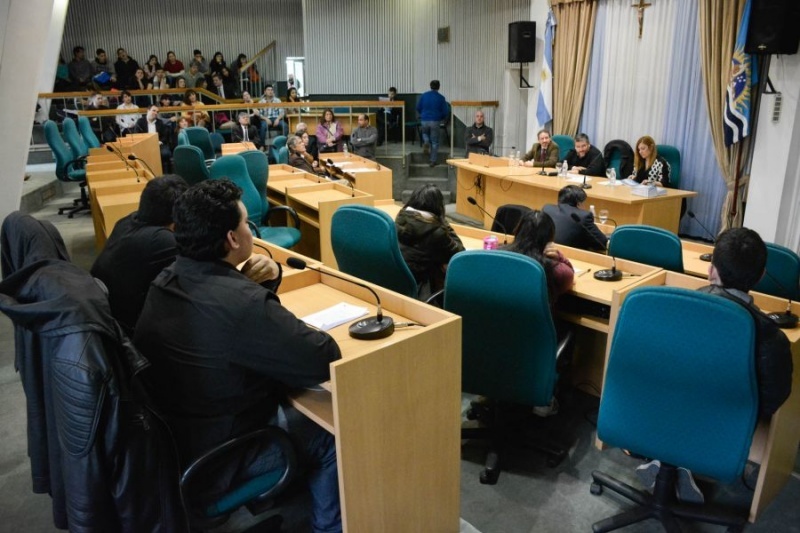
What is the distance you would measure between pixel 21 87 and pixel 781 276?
4137 mm

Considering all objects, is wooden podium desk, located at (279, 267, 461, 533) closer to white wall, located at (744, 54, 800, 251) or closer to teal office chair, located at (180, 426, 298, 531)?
teal office chair, located at (180, 426, 298, 531)

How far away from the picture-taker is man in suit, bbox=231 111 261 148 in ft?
27.9

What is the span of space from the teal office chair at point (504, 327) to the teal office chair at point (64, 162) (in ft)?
20.6

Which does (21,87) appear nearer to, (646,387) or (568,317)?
(568,317)

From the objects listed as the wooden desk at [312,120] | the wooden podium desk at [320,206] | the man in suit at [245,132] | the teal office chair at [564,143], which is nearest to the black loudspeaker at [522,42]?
the teal office chair at [564,143]

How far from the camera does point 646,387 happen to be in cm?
189

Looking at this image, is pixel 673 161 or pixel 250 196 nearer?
pixel 250 196

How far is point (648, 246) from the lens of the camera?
9.64ft

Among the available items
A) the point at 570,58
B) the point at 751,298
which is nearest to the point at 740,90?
the point at 570,58

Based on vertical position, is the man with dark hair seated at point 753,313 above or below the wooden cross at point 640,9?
below

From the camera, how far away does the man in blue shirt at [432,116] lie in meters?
9.17

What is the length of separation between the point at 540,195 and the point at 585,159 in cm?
85

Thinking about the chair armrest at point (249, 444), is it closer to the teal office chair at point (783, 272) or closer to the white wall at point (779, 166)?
the teal office chair at point (783, 272)

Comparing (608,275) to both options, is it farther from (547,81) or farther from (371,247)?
(547,81)
